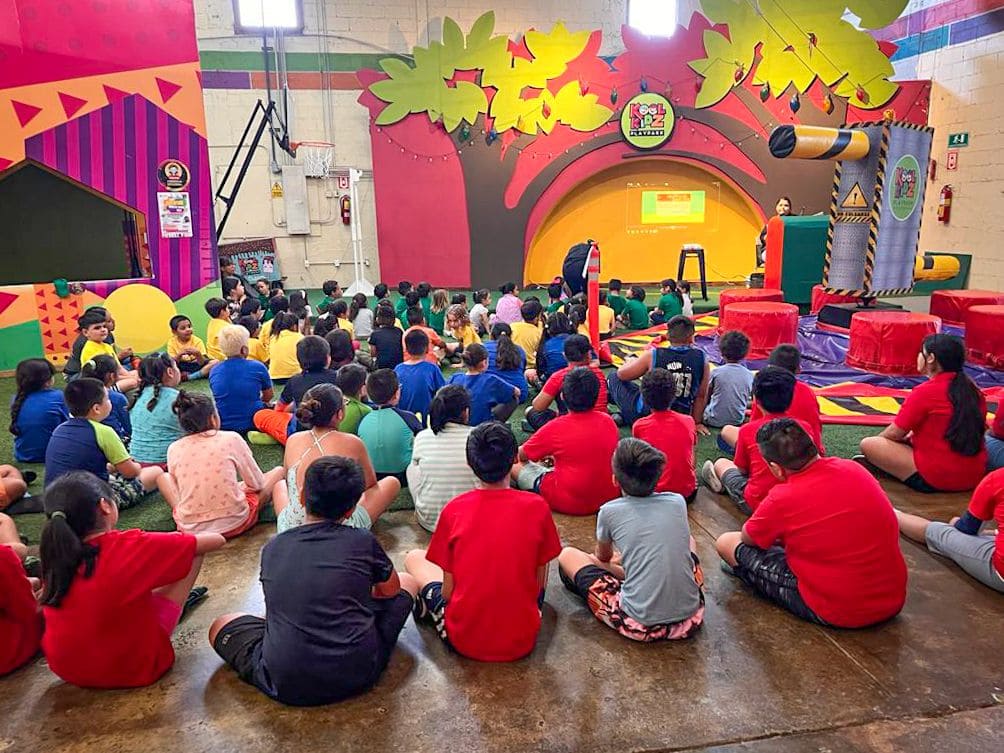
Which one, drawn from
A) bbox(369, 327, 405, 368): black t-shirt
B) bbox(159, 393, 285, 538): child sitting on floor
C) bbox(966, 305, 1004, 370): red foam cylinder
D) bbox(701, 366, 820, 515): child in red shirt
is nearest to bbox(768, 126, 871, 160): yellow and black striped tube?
bbox(966, 305, 1004, 370): red foam cylinder

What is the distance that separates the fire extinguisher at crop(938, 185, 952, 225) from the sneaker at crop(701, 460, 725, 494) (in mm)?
9911

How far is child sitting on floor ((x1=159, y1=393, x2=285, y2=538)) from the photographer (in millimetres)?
3535

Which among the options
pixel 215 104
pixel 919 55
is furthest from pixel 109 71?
pixel 919 55

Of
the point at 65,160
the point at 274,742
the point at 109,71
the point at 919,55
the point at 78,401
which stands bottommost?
the point at 274,742

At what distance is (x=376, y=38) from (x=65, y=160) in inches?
252

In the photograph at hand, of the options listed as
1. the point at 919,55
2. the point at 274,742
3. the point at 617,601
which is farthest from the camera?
the point at 919,55

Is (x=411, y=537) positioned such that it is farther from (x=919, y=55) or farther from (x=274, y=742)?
(x=919, y=55)

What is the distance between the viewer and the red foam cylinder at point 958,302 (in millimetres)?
7816

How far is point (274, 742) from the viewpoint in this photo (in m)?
2.31

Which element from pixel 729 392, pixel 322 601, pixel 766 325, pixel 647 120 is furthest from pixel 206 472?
pixel 647 120

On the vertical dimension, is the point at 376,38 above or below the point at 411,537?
above

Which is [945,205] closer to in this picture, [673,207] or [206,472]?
[673,207]

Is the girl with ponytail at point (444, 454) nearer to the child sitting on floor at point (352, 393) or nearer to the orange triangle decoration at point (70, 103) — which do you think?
the child sitting on floor at point (352, 393)

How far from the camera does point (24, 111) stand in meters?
7.66
